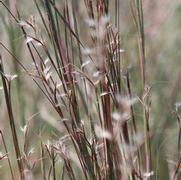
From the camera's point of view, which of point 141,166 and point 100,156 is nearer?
point 100,156

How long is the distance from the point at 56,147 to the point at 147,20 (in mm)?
761

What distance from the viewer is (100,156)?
1.00 meters

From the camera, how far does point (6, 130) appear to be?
56.7 inches

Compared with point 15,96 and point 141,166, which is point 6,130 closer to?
point 15,96

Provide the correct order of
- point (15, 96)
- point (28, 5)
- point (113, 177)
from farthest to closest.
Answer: point (28, 5)
point (15, 96)
point (113, 177)

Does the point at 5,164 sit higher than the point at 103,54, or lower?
lower

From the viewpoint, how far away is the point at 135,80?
53.1 inches

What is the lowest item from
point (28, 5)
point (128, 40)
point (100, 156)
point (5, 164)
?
point (5, 164)

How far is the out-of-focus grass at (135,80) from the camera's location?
1.30 m

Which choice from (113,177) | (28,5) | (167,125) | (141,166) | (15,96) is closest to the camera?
(113,177)

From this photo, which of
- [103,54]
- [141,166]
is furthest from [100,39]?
[141,166]

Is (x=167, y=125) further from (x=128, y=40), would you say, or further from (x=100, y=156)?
(x=100, y=156)

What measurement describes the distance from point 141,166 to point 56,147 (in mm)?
293

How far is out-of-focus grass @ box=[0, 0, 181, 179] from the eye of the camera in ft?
4.25
